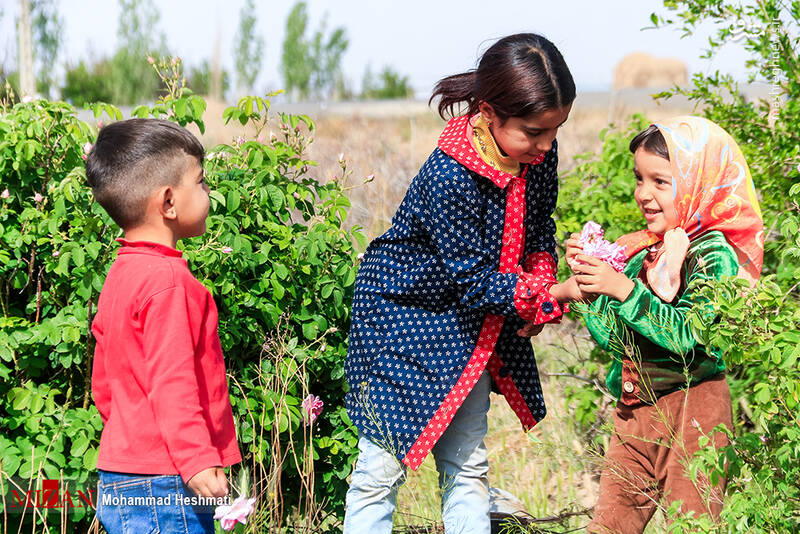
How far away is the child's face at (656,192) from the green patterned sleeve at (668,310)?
0.17 metres

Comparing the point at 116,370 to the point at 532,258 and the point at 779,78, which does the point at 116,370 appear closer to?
the point at 532,258

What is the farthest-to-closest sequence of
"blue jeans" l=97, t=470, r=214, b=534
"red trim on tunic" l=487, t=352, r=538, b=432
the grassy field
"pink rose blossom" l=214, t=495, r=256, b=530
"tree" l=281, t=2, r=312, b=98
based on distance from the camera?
1. "tree" l=281, t=2, r=312, b=98
2. the grassy field
3. "red trim on tunic" l=487, t=352, r=538, b=432
4. "blue jeans" l=97, t=470, r=214, b=534
5. "pink rose blossom" l=214, t=495, r=256, b=530

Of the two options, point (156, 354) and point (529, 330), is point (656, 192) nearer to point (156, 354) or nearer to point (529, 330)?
point (529, 330)

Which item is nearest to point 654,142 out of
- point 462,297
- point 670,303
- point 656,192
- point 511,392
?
point 656,192

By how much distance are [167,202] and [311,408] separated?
96cm

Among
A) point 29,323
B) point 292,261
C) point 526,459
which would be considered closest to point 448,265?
point 292,261

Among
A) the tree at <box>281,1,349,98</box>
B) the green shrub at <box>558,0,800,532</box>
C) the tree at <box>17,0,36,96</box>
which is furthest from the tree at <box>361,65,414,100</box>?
the green shrub at <box>558,0,800,532</box>

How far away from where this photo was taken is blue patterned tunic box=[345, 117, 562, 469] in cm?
257

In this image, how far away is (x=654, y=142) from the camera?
8.93 feet

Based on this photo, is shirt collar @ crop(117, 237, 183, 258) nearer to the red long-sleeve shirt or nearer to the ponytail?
the red long-sleeve shirt

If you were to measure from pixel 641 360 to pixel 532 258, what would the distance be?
48 cm

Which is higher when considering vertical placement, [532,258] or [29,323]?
[532,258]

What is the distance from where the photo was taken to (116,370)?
2.19m

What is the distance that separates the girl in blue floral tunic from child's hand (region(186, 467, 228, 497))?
0.66 m
